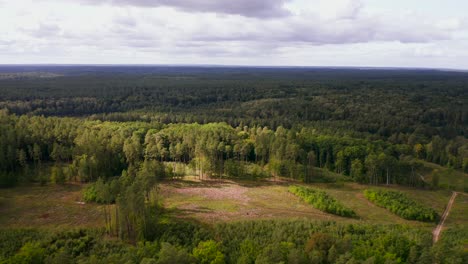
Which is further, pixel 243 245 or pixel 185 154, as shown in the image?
pixel 185 154

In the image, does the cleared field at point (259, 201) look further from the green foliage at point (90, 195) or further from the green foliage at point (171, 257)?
the green foliage at point (171, 257)

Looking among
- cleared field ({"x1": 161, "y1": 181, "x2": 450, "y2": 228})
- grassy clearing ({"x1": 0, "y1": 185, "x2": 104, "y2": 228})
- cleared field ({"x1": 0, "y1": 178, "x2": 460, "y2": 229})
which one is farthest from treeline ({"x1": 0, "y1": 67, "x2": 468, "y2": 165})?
grassy clearing ({"x1": 0, "y1": 185, "x2": 104, "y2": 228})

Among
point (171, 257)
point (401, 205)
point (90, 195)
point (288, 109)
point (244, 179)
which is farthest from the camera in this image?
point (288, 109)

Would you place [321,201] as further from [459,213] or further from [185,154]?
[185,154]

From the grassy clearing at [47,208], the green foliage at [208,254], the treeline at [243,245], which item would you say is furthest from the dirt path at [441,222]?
the grassy clearing at [47,208]

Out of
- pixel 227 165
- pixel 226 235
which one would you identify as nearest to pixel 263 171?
pixel 227 165

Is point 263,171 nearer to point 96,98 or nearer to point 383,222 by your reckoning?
point 383,222

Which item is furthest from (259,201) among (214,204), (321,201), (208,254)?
(208,254)
